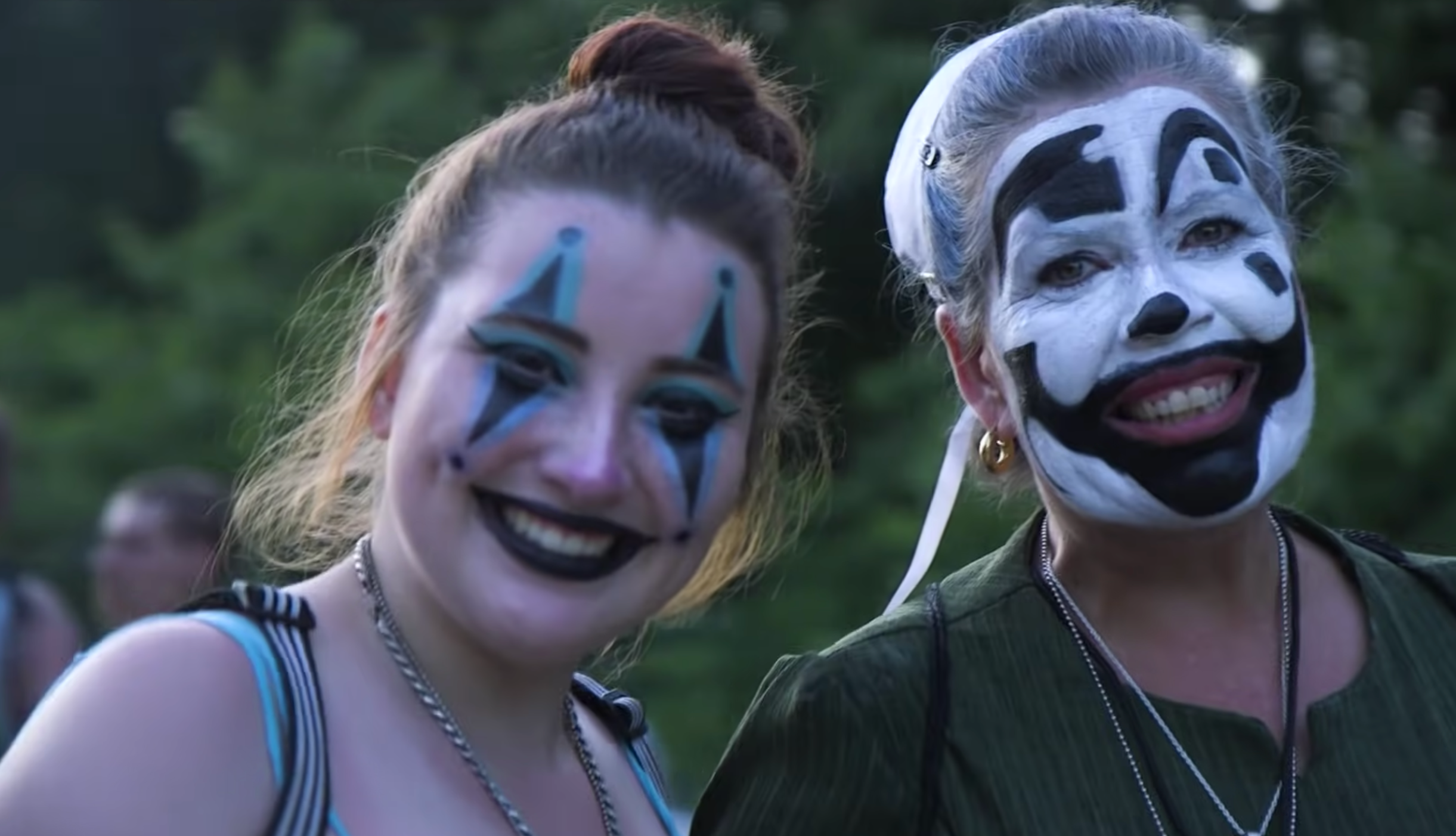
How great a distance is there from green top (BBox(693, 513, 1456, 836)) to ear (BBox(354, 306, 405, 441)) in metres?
0.57

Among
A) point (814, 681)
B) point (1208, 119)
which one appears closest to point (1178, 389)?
point (1208, 119)

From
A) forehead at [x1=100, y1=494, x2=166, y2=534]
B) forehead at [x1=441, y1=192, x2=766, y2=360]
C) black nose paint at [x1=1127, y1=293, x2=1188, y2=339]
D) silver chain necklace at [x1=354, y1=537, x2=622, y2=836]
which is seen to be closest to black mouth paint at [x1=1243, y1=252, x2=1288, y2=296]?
black nose paint at [x1=1127, y1=293, x2=1188, y2=339]

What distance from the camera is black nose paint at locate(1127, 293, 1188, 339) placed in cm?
246

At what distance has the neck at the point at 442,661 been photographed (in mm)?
2246

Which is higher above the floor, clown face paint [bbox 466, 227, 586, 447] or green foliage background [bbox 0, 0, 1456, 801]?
clown face paint [bbox 466, 227, 586, 447]

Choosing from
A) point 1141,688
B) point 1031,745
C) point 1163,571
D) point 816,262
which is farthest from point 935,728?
point 816,262

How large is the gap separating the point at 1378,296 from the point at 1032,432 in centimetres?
323

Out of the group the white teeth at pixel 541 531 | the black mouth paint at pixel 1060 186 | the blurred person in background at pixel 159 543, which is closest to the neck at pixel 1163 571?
the black mouth paint at pixel 1060 186

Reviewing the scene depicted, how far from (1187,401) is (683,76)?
2.23 ft

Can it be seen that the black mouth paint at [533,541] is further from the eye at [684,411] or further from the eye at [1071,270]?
the eye at [1071,270]

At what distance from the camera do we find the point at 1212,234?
255 centimetres

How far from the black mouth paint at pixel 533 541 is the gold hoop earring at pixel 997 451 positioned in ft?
2.15

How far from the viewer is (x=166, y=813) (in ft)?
6.39

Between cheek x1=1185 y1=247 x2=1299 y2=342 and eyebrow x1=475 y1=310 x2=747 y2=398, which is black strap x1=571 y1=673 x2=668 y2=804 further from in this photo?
cheek x1=1185 y1=247 x2=1299 y2=342
